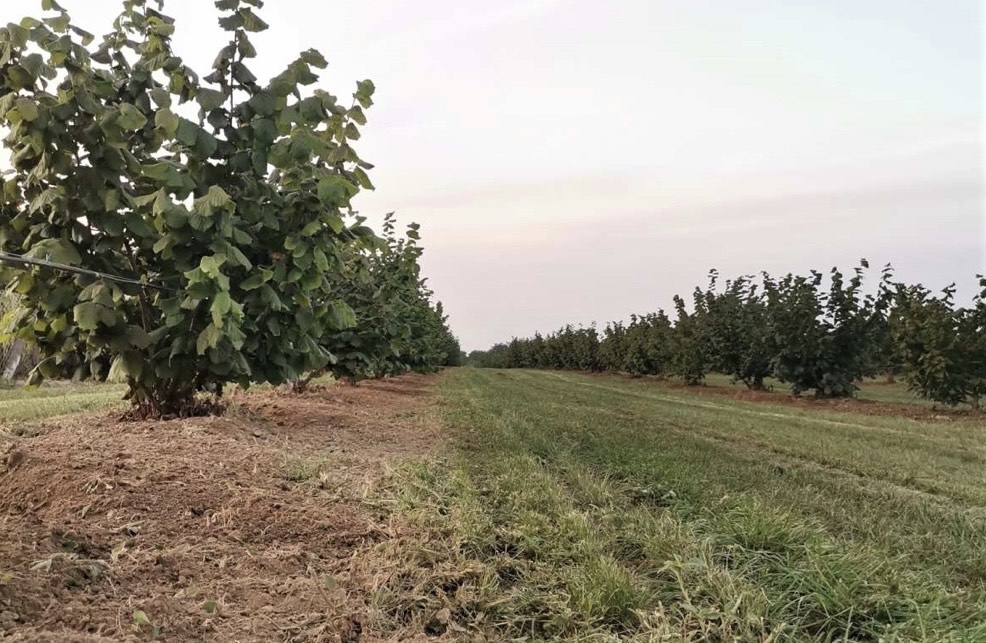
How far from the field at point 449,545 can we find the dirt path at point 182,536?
1 cm

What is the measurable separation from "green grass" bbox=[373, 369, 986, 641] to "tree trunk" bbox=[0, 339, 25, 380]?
17.2 meters

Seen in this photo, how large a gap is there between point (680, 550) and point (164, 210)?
4.35 m

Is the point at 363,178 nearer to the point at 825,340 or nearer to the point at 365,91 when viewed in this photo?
the point at 365,91

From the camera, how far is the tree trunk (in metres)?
17.7

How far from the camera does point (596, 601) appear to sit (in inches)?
107

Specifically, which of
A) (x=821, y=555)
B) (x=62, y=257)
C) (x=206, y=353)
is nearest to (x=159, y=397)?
(x=206, y=353)

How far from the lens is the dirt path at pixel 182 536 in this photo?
7.94ft

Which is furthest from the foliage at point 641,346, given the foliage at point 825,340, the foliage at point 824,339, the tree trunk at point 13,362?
the tree trunk at point 13,362

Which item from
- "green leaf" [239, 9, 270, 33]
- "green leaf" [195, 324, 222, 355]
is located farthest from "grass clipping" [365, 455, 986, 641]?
"green leaf" [239, 9, 270, 33]

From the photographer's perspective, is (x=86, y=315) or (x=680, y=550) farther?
(x=86, y=315)

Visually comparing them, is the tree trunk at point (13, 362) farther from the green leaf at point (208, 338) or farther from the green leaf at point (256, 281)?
the green leaf at point (256, 281)

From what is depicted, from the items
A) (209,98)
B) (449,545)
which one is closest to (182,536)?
(449,545)

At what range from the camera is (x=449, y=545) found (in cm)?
343

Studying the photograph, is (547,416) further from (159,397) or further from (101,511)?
(101,511)
